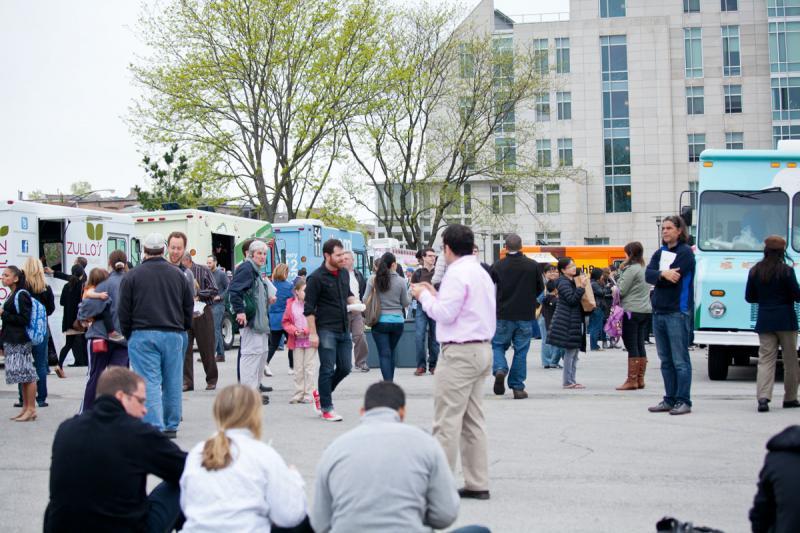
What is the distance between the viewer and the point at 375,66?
36906 mm

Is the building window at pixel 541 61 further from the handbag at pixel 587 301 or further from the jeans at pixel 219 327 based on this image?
the handbag at pixel 587 301

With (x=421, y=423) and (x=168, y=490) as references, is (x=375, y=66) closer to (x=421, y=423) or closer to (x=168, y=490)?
(x=421, y=423)

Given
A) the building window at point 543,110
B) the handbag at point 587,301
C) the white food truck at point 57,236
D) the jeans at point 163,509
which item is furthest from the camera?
the building window at point 543,110

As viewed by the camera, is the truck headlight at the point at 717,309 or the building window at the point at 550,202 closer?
the truck headlight at the point at 717,309

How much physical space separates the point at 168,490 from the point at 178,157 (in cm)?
3901

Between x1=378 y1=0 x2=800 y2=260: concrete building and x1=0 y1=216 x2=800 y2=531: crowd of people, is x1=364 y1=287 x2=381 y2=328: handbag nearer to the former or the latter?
x1=0 y1=216 x2=800 y2=531: crowd of people

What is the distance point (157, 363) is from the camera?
9.20m

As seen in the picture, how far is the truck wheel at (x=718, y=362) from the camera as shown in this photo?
48.3 feet

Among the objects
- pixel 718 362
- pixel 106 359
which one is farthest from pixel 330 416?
pixel 718 362

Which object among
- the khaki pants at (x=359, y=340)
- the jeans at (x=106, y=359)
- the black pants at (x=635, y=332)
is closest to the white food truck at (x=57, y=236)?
the khaki pants at (x=359, y=340)

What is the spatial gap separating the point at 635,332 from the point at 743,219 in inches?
117

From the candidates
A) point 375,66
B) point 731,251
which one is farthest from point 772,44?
point 731,251

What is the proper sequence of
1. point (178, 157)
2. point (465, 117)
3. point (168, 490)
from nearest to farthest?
point (168, 490) < point (178, 157) < point (465, 117)

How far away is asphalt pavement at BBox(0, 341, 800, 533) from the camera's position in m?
6.64
